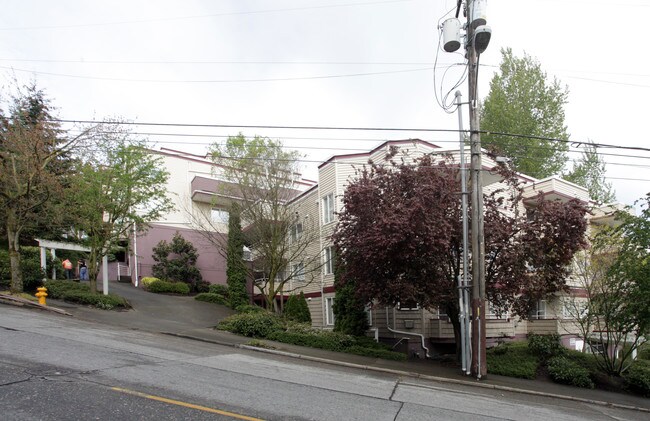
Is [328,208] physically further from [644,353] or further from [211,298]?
[644,353]

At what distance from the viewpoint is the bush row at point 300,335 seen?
16703mm

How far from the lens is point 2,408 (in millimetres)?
6180

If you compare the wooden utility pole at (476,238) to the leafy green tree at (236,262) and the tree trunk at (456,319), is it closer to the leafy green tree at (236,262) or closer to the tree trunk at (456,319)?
the tree trunk at (456,319)

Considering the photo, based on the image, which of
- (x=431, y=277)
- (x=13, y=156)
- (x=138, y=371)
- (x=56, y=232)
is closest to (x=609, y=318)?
(x=431, y=277)

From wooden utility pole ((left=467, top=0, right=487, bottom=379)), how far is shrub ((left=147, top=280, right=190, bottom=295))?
67.7ft

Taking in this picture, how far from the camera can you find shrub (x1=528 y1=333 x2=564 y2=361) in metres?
16.8

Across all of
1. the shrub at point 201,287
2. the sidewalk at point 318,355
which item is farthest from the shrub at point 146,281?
the sidewalk at point 318,355

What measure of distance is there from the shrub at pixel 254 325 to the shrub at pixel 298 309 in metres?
5.78

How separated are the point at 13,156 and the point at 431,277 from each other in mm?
16543

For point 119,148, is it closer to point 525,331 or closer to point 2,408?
point 2,408

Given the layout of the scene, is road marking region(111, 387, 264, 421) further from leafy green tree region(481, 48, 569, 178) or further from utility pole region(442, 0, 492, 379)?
leafy green tree region(481, 48, 569, 178)

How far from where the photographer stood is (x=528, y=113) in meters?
36.0

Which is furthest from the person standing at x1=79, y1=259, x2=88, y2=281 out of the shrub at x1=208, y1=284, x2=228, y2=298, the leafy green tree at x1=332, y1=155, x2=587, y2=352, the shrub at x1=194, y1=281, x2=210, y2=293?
the leafy green tree at x1=332, y1=155, x2=587, y2=352

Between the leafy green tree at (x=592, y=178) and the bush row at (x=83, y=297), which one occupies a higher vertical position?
the leafy green tree at (x=592, y=178)
